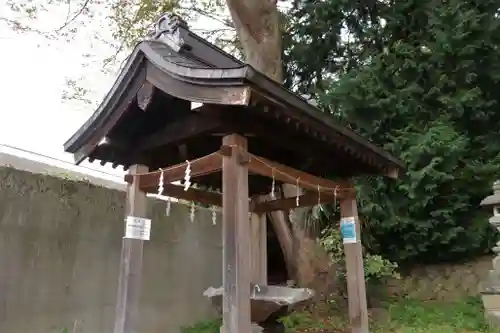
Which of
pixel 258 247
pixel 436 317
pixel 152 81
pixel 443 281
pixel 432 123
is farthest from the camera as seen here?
pixel 443 281

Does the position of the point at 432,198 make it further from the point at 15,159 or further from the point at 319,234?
the point at 15,159

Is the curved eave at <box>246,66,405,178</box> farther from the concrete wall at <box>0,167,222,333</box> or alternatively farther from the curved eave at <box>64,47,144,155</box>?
the concrete wall at <box>0,167,222,333</box>

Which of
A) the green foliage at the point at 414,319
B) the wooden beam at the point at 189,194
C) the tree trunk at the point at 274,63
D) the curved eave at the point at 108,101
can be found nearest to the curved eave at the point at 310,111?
the curved eave at the point at 108,101

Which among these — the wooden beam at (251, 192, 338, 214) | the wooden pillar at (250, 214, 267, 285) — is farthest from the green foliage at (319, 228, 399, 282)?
the wooden beam at (251, 192, 338, 214)

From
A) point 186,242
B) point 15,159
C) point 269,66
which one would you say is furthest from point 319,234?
point 15,159

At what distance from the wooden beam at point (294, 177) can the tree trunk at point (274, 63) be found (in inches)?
103

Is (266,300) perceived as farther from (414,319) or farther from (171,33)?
(414,319)

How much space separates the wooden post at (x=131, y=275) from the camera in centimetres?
346

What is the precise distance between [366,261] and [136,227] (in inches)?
149

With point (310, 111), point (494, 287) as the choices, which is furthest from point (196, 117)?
point (494, 287)

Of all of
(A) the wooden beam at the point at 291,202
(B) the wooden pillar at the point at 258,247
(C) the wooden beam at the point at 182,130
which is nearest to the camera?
(C) the wooden beam at the point at 182,130

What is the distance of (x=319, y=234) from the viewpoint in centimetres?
696

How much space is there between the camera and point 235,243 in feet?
9.70

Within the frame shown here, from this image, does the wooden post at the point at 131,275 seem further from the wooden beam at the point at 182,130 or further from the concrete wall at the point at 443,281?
the concrete wall at the point at 443,281
